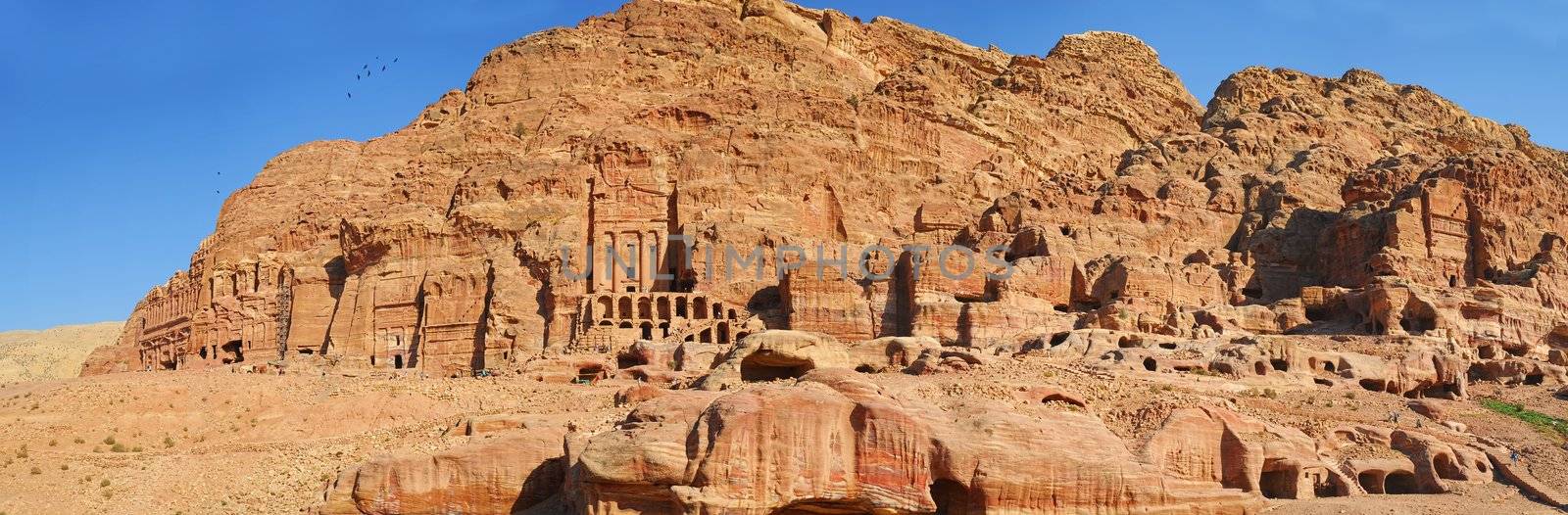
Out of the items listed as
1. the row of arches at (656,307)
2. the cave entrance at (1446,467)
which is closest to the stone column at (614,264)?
the row of arches at (656,307)

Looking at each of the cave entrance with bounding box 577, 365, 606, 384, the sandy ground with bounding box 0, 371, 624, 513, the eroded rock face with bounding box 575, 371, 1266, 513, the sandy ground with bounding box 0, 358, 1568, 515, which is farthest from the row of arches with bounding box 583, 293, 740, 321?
the eroded rock face with bounding box 575, 371, 1266, 513

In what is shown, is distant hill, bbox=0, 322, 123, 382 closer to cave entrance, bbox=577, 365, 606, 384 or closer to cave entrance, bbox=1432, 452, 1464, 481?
cave entrance, bbox=577, 365, 606, 384

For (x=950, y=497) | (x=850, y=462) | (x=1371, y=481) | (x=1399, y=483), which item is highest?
(x=850, y=462)

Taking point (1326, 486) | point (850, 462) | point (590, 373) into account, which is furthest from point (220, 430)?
point (1326, 486)

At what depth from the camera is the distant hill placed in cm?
10188

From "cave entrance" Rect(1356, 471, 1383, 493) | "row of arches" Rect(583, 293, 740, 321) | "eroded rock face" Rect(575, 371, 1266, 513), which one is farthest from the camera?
"row of arches" Rect(583, 293, 740, 321)

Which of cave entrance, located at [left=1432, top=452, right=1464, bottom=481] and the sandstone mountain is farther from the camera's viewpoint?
cave entrance, located at [left=1432, top=452, right=1464, bottom=481]

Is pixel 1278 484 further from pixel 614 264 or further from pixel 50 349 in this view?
pixel 50 349

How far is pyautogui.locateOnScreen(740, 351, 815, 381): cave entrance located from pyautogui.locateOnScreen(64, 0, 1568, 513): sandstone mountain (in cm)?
15

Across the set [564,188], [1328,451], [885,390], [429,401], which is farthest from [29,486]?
[1328,451]

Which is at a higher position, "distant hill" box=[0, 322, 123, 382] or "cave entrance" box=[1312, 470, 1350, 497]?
"distant hill" box=[0, 322, 123, 382]

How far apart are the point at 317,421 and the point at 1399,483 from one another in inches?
1249

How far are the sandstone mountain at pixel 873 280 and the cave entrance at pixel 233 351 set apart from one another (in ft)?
0.63

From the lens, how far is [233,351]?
64.9 meters
